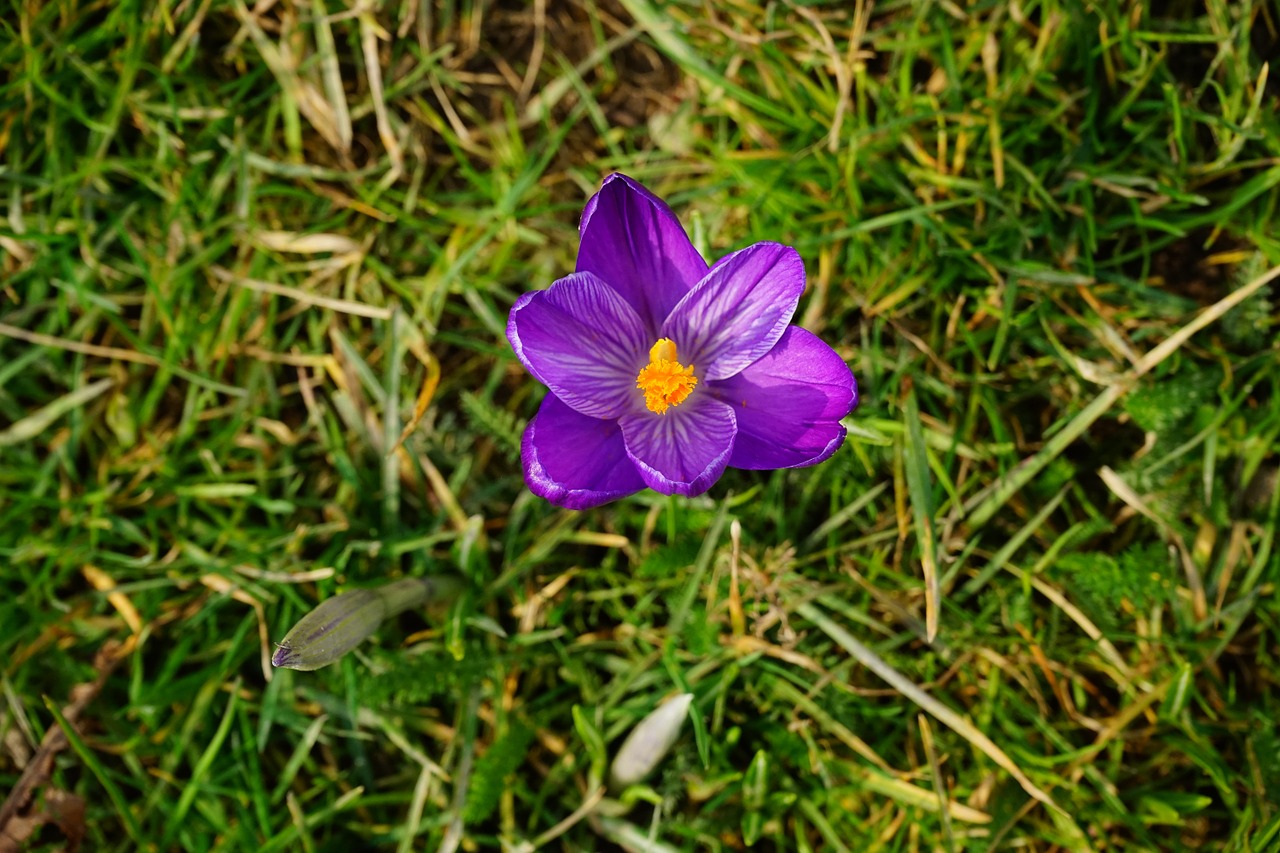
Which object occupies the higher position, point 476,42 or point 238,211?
point 476,42

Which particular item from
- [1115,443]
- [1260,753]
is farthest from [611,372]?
[1260,753]

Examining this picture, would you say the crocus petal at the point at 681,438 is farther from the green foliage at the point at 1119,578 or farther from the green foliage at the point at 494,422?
the green foliage at the point at 1119,578

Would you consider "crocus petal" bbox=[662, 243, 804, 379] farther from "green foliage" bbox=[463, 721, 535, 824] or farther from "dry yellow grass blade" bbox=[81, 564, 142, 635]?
"dry yellow grass blade" bbox=[81, 564, 142, 635]

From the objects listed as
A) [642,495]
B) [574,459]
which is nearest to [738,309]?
[574,459]

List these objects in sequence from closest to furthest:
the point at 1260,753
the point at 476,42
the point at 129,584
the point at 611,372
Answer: the point at 611,372
the point at 1260,753
the point at 129,584
the point at 476,42

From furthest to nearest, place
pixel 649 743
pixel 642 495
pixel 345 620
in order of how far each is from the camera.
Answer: pixel 642 495 < pixel 649 743 < pixel 345 620

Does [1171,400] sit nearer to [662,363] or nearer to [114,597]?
[662,363]

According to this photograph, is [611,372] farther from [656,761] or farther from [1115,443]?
[1115,443]
